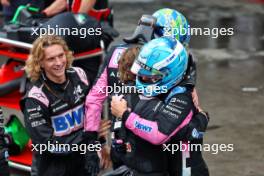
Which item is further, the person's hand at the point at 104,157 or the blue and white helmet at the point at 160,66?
the person's hand at the point at 104,157

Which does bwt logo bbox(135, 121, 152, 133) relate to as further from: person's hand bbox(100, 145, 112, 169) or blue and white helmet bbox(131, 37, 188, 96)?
person's hand bbox(100, 145, 112, 169)

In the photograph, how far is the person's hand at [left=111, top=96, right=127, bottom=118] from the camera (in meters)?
3.68

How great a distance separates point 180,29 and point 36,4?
318cm

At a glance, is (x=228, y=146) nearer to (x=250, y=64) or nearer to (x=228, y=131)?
(x=228, y=131)

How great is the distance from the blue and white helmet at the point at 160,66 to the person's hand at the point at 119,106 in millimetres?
158

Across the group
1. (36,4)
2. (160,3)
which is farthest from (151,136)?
(160,3)

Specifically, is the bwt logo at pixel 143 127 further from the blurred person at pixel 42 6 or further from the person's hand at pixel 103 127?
the blurred person at pixel 42 6

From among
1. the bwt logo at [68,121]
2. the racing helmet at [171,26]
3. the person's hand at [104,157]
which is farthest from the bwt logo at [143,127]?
the person's hand at [104,157]

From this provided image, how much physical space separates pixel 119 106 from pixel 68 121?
921 millimetres

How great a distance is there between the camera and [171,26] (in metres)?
4.38

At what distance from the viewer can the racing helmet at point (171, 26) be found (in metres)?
4.37

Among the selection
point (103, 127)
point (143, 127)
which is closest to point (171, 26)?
point (103, 127)

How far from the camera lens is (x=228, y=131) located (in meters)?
6.80

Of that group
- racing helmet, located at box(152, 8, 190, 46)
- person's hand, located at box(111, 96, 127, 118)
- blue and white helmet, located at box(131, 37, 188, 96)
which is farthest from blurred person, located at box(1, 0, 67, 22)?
blue and white helmet, located at box(131, 37, 188, 96)
